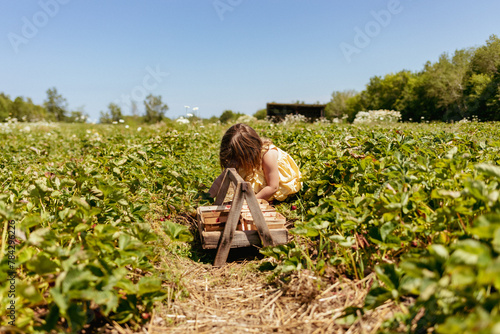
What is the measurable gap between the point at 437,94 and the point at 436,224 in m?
41.6

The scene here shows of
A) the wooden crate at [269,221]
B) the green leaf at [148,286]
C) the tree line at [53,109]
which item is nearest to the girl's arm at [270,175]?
the wooden crate at [269,221]

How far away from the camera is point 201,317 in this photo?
187 centimetres

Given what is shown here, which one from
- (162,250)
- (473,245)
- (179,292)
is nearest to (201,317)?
(179,292)

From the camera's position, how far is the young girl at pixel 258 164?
3467mm

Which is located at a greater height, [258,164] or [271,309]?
[258,164]

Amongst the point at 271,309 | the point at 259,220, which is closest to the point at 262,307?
the point at 271,309

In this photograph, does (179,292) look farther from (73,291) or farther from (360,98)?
(360,98)

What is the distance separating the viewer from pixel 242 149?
3463mm

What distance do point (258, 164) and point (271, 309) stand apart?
1.89 meters

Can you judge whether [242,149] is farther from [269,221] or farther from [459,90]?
[459,90]

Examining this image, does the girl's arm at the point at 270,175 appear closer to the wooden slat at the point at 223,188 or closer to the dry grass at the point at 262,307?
the wooden slat at the point at 223,188

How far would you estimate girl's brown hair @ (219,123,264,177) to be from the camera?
3.46m

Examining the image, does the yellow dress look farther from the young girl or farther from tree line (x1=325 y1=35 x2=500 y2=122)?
tree line (x1=325 y1=35 x2=500 y2=122)

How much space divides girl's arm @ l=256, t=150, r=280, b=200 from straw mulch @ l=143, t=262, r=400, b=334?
1324 mm
